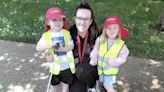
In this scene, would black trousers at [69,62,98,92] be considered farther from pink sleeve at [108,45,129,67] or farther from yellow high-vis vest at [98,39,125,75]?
Result: pink sleeve at [108,45,129,67]

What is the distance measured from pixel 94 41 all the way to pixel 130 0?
14.8ft

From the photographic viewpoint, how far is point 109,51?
3.58 metres

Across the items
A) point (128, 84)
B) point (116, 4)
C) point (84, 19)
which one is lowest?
point (128, 84)

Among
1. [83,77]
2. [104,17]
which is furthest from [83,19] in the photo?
[104,17]

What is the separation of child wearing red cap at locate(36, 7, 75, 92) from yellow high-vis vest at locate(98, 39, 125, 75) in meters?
0.35

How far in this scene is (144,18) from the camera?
7031 mm

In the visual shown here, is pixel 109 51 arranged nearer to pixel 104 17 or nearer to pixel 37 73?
pixel 37 73

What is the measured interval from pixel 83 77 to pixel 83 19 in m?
0.69

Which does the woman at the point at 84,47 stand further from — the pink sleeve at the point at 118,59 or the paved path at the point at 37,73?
the paved path at the point at 37,73

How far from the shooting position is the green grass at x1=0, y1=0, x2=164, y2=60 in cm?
586

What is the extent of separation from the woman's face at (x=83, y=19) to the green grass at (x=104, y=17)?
2.00 m

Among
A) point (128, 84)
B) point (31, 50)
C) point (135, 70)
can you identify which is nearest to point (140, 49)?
point (135, 70)

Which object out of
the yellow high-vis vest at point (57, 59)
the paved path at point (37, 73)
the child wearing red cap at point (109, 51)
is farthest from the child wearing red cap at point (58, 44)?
the paved path at point (37, 73)

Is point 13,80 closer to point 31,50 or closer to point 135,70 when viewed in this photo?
point 31,50
